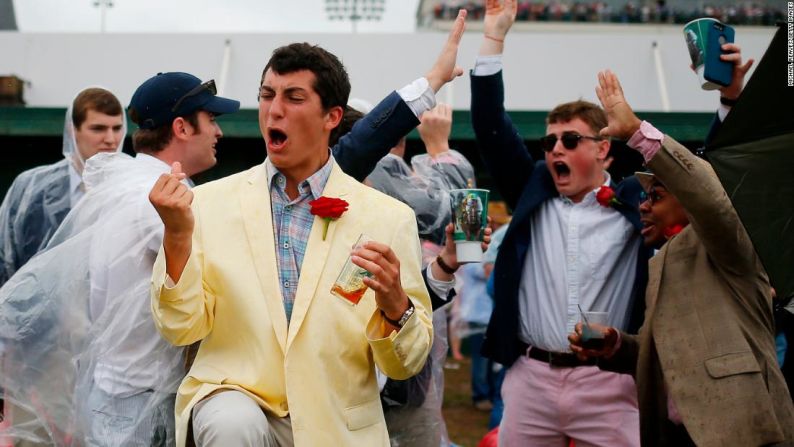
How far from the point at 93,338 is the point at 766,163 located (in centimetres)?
291

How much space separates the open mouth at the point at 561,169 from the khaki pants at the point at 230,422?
2.39 meters

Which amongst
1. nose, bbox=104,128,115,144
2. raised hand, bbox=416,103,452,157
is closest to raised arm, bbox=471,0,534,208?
raised hand, bbox=416,103,452,157

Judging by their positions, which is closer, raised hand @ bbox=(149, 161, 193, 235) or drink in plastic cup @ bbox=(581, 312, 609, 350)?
raised hand @ bbox=(149, 161, 193, 235)

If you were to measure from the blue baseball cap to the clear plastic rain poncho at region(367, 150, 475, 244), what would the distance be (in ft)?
3.29

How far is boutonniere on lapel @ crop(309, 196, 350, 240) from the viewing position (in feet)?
12.6

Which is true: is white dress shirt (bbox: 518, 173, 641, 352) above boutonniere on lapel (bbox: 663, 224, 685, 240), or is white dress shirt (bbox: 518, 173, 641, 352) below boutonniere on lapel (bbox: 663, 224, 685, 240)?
below

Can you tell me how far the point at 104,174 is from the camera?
14.8ft

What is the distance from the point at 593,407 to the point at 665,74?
42.8ft

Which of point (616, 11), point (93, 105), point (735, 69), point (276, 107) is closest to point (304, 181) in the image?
point (276, 107)

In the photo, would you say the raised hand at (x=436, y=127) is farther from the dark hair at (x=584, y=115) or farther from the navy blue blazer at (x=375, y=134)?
the navy blue blazer at (x=375, y=134)

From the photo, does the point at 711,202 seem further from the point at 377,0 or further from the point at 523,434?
the point at 377,0

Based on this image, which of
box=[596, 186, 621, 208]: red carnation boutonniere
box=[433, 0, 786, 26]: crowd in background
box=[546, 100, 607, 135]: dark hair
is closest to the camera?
box=[596, 186, 621, 208]: red carnation boutonniere

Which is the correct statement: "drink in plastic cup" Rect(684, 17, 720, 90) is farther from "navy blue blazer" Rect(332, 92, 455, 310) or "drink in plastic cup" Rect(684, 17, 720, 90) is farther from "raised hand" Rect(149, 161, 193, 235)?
"raised hand" Rect(149, 161, 193, 235)

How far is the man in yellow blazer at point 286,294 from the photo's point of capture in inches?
138
